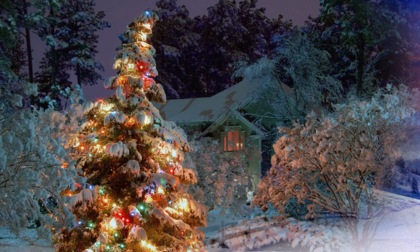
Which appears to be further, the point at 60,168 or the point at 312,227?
the point at 312,227

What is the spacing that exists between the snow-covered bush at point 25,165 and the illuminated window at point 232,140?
16700 mm

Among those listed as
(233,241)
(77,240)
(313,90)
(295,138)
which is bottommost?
(233,241)

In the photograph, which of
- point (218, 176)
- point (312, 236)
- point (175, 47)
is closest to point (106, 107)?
point (312, 236)

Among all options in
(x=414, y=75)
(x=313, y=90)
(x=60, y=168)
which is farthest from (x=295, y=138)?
(x=414, y=75)

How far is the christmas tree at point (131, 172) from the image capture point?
712 centimetres

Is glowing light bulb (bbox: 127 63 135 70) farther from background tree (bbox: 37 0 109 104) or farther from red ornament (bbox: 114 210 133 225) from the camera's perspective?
background tree (bbox: 37 0 109 104)

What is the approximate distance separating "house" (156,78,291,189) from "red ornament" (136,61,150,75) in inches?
608

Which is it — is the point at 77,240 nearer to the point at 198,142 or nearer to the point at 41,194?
the point at 41,194

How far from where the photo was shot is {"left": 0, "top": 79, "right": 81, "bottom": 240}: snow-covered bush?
24.7 ft

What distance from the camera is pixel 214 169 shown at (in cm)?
1947

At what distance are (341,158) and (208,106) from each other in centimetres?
1752

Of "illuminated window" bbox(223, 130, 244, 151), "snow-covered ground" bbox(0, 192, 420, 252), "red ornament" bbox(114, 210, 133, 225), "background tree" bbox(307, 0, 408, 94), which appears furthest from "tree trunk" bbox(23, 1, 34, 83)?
"red ornament" bbox(114, 210, 133, 225)

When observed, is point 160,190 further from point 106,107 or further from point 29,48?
point 29,48

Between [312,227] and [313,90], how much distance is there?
8.98 metres
